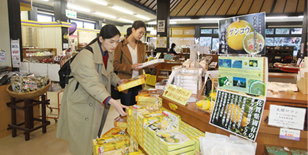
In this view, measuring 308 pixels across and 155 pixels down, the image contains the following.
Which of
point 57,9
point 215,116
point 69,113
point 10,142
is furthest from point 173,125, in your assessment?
point 57,9

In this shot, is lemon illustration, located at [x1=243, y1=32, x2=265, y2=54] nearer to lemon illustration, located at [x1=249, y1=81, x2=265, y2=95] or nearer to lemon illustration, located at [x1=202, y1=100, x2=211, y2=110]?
lemon illustration, located at [x1=249, y1=81, x2=265, y2=95]

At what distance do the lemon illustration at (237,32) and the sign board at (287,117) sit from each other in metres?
0.42

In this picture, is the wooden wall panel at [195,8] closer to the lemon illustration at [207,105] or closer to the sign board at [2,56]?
the sign board at [2,56]

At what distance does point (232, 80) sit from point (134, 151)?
0.96m

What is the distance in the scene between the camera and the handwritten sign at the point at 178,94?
1.42 meters

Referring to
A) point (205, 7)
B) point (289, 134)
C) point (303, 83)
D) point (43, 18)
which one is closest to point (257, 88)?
point (289, 134)

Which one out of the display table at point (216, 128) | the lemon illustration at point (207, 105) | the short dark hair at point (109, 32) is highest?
the short dark hair at point (109, 32)

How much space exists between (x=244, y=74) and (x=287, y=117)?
0.29m

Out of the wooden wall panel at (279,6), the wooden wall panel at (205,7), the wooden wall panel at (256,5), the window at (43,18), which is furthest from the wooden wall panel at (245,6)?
the window at (43,18)

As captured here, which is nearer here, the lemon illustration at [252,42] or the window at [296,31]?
the lemon illustration at [252,42]

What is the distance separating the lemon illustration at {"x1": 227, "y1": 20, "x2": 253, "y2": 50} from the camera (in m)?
1.15

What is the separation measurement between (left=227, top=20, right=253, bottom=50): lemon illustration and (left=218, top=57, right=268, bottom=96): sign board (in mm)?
158

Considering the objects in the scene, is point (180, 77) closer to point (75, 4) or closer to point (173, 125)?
point (173, 125)

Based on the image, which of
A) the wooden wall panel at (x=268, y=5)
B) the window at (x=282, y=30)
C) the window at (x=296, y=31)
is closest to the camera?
the wooden wall panel at (x=268, y=5)
